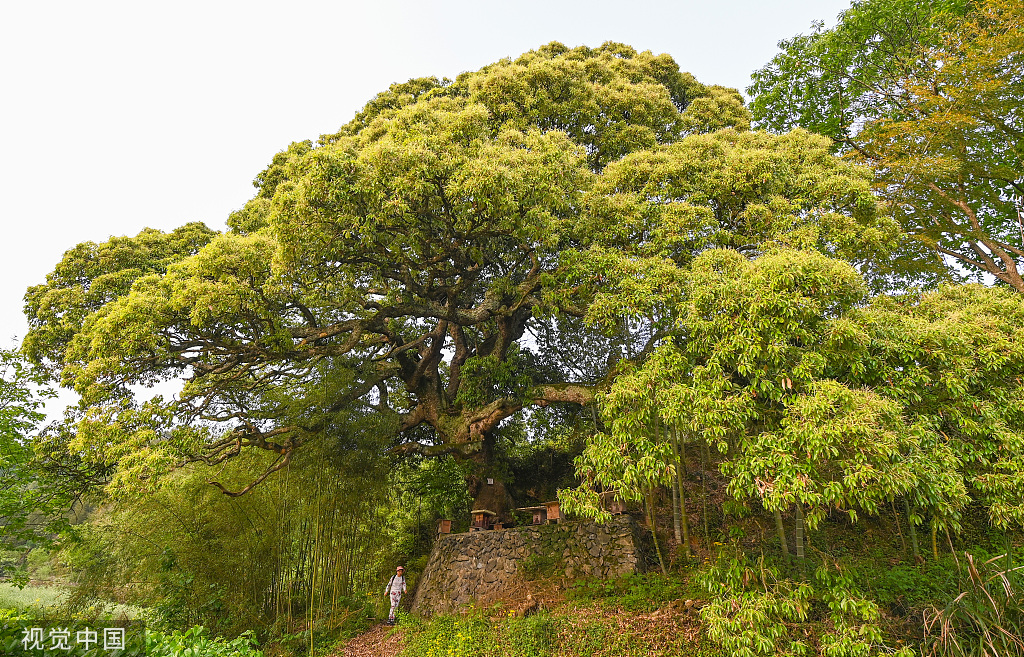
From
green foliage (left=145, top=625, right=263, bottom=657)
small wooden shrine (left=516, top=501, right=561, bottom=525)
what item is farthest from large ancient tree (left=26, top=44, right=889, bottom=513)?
green foliage (left=145, top=625, right=263, bottom=657)

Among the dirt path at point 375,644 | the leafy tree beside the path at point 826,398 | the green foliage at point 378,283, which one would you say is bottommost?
the dirt path at point 375,644

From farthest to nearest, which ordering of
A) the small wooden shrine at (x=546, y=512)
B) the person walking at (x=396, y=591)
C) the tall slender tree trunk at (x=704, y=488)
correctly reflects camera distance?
1. the small wooden shrine at (x=546, y=512)
2. the person walking at (x=396, y=591)
3. the tall slender tree trunk at (x=704, y=488)

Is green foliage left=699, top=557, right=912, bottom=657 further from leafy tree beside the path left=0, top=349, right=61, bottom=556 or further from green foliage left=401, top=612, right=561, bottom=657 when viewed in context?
leafy tree beside the path left=0, top=349, right=61, bottom=556

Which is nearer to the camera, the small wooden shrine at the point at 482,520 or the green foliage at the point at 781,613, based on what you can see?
the green foliage at the point at 781,613

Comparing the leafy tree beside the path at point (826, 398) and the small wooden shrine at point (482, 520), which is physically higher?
the leafy tree beside the path at point (826, 398)

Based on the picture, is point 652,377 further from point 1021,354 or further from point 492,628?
point 492,628

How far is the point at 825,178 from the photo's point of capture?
618 cm

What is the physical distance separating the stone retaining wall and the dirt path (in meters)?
0.62

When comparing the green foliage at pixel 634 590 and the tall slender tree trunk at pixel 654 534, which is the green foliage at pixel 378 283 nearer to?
the tall slender tree trunk at pixel 654 534

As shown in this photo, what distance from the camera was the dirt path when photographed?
21.2 ft

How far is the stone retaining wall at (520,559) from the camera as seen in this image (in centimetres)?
686

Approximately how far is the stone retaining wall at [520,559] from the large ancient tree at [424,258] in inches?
45.7

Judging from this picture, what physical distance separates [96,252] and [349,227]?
480 cm

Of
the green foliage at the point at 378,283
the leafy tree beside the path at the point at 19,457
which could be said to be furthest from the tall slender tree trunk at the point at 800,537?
the leafy tree beside the path at the point at 19,457
